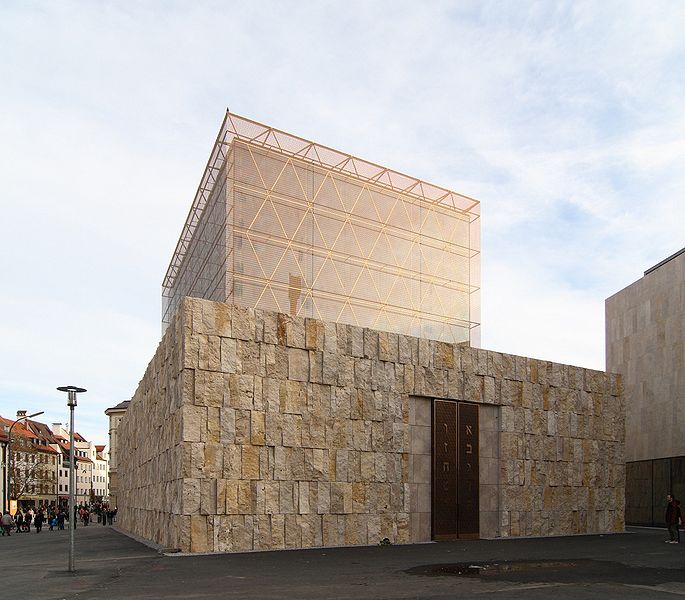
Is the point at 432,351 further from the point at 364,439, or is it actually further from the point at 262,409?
the point at 262,409

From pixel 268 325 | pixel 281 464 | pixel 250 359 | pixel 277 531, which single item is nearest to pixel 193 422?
pixel 250 359

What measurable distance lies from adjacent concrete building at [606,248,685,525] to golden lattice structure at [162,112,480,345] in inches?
347

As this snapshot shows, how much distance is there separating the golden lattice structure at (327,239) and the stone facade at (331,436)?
291 inches

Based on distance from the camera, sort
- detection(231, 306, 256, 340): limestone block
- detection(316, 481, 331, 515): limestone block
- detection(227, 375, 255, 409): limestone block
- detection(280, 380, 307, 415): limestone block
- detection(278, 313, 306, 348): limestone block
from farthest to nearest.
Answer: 1. detection(278, 313, 306, 348): limestone block
2. detection(316, 481, 331, 515): limestone block
3. detection(280, 380, 307, 415): limestone block
4. detection(231, 306, 256, 340): limestone block
5. detection(227, 375, 255, 409): limestone block

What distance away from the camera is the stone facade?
22.3 metres

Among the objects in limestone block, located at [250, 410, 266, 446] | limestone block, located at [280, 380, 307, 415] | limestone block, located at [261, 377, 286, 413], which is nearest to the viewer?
limestone block, located at [250, 410, 266, 446]

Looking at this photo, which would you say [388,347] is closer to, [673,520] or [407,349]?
[407,349]

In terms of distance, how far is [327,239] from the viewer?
37.6 meters

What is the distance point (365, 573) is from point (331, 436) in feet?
27.7

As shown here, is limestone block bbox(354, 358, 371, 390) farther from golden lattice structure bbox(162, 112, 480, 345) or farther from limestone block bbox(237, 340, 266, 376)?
golden lattice structure bbox(162, 112, 480, 345)

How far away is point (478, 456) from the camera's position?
94.6ft

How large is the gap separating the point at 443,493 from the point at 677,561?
9.03m

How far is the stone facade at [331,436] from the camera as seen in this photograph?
2233 centimetres

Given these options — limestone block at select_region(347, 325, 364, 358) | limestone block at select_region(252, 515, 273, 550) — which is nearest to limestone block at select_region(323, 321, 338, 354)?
limestone block at select_region(347, 325, 364, 358)
